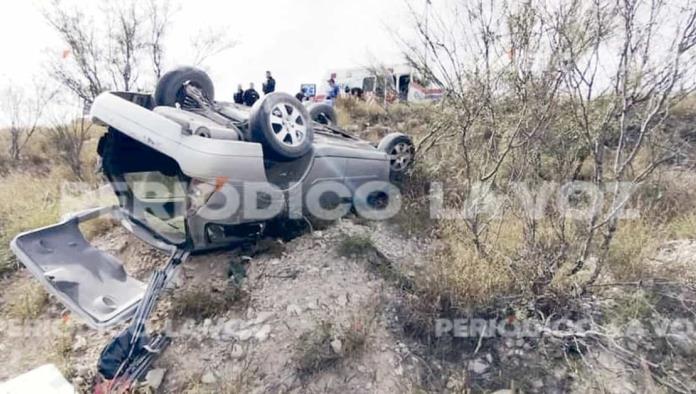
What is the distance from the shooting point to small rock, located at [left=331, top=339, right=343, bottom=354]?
2607 millimetres

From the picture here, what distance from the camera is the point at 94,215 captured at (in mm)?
3416

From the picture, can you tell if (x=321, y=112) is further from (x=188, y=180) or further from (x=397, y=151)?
(x=188, y=180)

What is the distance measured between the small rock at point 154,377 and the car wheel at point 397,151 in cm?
308

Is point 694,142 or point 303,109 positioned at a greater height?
point 303,109

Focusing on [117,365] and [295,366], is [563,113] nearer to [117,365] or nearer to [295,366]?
[295,366]

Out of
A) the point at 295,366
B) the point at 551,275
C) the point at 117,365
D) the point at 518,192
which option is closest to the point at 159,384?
the point at 117,365

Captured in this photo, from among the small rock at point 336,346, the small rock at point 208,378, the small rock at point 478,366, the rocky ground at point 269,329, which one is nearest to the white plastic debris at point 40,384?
the rocky ground at point 269,329

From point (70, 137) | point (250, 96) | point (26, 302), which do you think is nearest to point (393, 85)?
point (250, 96)

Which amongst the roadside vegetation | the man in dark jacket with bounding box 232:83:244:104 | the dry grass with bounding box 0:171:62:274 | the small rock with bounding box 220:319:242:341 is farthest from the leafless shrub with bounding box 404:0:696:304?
the man in dark jacket with bounding box 232:83:244:104

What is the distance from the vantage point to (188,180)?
9.96 feet

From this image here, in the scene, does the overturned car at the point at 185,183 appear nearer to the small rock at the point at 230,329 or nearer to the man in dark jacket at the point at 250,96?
the small rock at the point at 230,329

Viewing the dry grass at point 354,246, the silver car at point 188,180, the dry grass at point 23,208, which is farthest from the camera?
the dry grass at point 23,208

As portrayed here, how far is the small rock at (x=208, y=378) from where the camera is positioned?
252cm

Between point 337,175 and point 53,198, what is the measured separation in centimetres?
360
